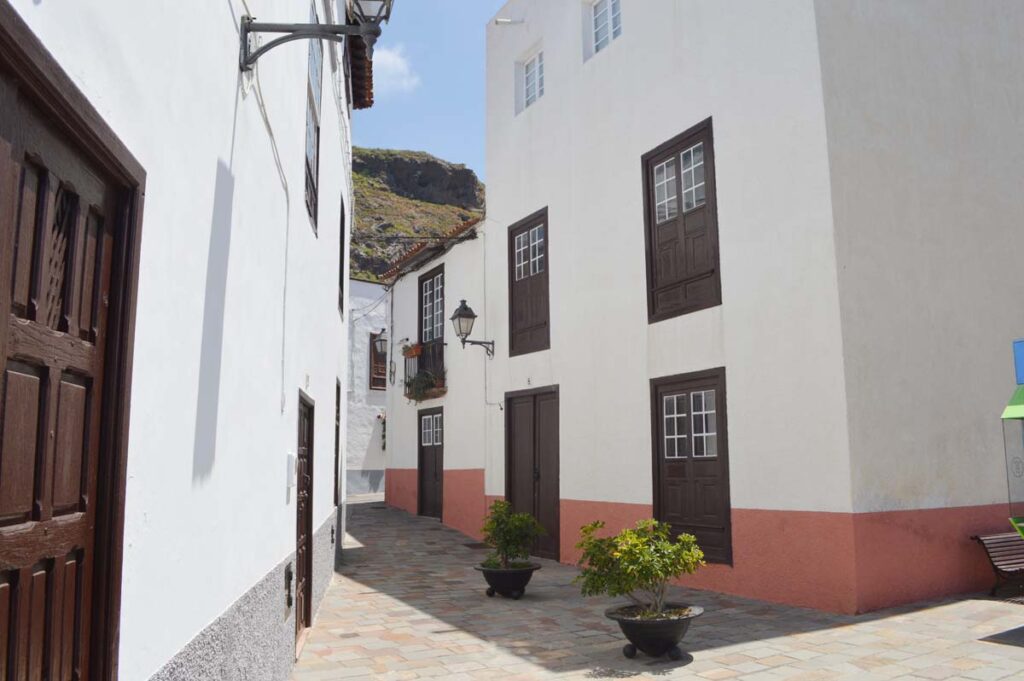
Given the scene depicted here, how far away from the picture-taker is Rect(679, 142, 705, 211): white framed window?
32.7 feet

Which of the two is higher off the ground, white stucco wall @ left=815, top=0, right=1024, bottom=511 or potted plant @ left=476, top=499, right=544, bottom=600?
white stucco wall @ left=815, top=0, right=1024, bottom=511

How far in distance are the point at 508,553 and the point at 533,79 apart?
8482 mm

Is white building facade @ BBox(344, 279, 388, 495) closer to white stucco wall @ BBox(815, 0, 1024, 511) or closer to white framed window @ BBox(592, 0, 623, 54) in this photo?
white framed window @ BBox(592, 0, 623, 54)

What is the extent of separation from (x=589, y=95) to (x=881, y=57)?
4424 mm

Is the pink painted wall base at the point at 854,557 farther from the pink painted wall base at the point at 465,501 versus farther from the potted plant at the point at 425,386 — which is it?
the potted plant at the point at 425,386

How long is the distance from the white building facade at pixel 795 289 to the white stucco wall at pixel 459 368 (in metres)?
2.71

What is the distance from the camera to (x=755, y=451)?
880 cm

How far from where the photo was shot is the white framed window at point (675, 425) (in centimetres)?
997

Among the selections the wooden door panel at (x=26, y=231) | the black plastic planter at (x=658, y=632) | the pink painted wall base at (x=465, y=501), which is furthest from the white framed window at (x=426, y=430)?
the wooden door panel at (x=26, y=231)

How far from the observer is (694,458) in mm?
9711

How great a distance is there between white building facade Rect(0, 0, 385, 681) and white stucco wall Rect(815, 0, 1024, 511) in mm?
5898

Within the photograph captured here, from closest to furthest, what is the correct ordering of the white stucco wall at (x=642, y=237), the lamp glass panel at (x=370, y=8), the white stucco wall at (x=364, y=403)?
1. the lamp glass panel at (x=370, y=8)
2. the white stucco wall at (x=642, y=237)
3. the white stucco wall at (x=364, y=403)

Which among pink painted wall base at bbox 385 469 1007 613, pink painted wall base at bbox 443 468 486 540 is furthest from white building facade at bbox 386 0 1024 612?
pink painted wall base at bbox 443 468 486 540

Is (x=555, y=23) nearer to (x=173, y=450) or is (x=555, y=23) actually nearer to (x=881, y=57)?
(x=881, y=57)
